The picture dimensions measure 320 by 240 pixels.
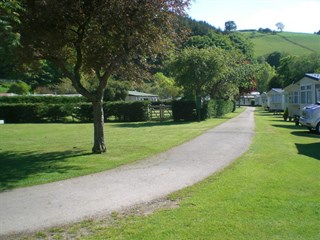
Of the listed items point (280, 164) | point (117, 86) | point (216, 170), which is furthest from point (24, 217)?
point (117, 86)

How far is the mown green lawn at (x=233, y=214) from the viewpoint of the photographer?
5.02 metres

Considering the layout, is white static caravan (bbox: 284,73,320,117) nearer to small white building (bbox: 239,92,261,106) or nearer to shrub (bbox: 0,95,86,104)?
shrub (bbox: 0,95,86,104)

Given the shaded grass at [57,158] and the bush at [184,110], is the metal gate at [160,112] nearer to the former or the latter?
the bush at [184,110]

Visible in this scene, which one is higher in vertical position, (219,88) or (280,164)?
(219,88)

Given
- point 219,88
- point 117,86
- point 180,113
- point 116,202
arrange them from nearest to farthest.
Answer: point 116,202 < point 180,113 < point 219,88 < point 117,86

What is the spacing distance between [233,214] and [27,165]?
21.9ft

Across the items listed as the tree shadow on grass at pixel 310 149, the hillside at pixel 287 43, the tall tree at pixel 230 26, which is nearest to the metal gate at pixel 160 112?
the tree shadow on grass at pixel 310 149

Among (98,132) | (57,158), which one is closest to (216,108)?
(98,132)

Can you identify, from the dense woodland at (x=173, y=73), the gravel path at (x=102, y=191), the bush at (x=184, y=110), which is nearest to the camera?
the gravel path at (x=102, y=191)

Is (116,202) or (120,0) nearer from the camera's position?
(116,202)

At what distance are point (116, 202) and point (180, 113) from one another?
76.6 ft

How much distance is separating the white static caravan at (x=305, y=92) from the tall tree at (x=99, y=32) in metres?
16.7

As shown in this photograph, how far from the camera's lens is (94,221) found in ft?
18.5

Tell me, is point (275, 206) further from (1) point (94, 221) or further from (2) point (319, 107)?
(2) point (319, 107)
